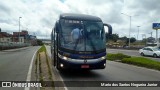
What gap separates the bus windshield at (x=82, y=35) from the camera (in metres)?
13.2

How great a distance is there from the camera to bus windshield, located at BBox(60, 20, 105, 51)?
43.3ft

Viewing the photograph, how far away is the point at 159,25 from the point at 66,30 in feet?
150

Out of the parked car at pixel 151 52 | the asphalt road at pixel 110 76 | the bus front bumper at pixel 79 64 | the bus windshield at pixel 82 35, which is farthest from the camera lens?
the parked car at pixel 151 52

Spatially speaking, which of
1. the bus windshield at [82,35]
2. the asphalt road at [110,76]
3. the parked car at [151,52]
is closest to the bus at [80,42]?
the bus windshield at [82,35]

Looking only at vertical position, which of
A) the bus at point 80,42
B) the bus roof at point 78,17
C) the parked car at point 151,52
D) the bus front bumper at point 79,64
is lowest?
the parked car at point 151,52

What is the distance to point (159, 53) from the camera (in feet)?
131

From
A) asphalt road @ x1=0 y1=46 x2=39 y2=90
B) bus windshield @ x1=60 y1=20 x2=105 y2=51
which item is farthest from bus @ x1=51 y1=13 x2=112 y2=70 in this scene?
asphalt road @ x1=0 y1=46 x2=39 y2=90

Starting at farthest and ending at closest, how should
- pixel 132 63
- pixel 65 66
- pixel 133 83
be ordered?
pixel 132 63 < pixel 65 66 < pixel 133 83

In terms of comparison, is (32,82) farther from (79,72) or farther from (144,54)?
(144,54)

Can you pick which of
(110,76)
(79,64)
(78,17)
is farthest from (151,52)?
(79,64)

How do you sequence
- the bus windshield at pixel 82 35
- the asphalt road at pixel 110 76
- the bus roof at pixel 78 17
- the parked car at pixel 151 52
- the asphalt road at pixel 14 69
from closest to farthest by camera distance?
the asphalt road at pixel 110 76, the asphalt road at pixel 14 69, the bus windshield at pixel 82 35, the bus roof at pixel 78 17, the parked car at pixel 151 52

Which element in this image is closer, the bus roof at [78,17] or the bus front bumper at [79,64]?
the bus front bumper at [79,64]

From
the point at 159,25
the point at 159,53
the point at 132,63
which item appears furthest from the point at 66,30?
the point at 159,25

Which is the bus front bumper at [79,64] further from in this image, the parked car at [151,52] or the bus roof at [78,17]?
the parked car at [151,52]
